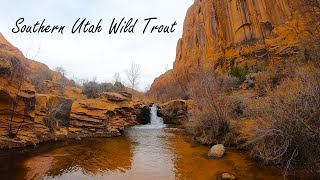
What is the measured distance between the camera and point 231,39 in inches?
1697

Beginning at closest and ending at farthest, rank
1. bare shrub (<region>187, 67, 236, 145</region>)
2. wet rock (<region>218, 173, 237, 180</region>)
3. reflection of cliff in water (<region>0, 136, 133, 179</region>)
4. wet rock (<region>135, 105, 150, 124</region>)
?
1. wet rock (<region>218, 173, 237, 180</region>)
2. reflection of cliff in water (<region>0, 136, 133, 179</region>)
3. bare shrub (<region>187, 67, 236, 145</region>)
4. wet rock (<region>135, 105, 150, 124</region>)

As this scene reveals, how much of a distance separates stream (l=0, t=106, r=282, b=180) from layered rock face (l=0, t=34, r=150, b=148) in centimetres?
122

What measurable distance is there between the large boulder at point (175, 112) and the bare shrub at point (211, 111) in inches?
462

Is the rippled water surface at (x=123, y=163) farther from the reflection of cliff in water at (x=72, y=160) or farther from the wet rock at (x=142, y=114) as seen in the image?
the wet rock at (x=142, y=114)

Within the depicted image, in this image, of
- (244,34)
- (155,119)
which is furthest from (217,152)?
(244,34)

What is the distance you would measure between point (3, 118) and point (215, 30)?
37.2 m

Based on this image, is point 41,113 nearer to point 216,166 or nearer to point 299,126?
point 216,166

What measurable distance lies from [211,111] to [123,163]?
5.41 meters

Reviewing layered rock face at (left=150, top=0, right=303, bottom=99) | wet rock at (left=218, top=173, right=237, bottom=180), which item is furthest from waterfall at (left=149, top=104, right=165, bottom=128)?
wet rock at (left=218, top=173, right=237, bottom=180)

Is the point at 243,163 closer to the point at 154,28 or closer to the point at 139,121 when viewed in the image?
the point at 154,28

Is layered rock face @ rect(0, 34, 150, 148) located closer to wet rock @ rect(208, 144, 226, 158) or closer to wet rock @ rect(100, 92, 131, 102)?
wet rock @ rect(100, 92, 131, 102)

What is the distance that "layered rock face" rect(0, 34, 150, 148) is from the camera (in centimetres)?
1399

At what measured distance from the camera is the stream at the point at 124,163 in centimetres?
931

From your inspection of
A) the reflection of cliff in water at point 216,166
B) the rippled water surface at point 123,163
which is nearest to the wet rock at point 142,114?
the rippled water surface at point 123,163
